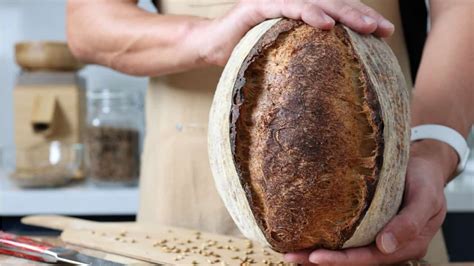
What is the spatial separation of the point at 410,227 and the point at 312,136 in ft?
0.60

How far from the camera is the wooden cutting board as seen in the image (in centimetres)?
102

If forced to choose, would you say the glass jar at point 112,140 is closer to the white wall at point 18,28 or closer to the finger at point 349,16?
the white wall at point 18,28

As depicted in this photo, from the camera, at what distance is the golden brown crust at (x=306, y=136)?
823mm

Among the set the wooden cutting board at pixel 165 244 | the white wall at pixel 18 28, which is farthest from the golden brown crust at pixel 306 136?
the white wall at pixel 18 28

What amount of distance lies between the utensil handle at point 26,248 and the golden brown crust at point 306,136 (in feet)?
1.11

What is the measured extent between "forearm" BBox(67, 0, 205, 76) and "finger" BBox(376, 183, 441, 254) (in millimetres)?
381

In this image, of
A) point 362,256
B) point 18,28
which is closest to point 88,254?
point 362,256

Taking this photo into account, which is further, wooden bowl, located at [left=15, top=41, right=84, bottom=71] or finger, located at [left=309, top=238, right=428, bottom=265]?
wooden bowl, located at [left=15, top=41, right=84, bottom=71]

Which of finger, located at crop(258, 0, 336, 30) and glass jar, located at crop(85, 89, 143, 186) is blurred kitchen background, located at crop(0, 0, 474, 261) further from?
finger, located at crop(258, 0, 336, 30)

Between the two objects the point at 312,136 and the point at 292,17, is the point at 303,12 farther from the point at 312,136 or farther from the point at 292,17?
the point at 312,136

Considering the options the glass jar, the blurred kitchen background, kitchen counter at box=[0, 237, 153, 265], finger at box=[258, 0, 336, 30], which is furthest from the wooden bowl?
finger at box=[258, 0, 336, 30]

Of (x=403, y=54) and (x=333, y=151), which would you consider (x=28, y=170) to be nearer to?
(x=403, y=54)

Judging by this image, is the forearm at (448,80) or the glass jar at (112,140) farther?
the glass jar at (112,140)

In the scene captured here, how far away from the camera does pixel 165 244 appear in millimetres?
1097
